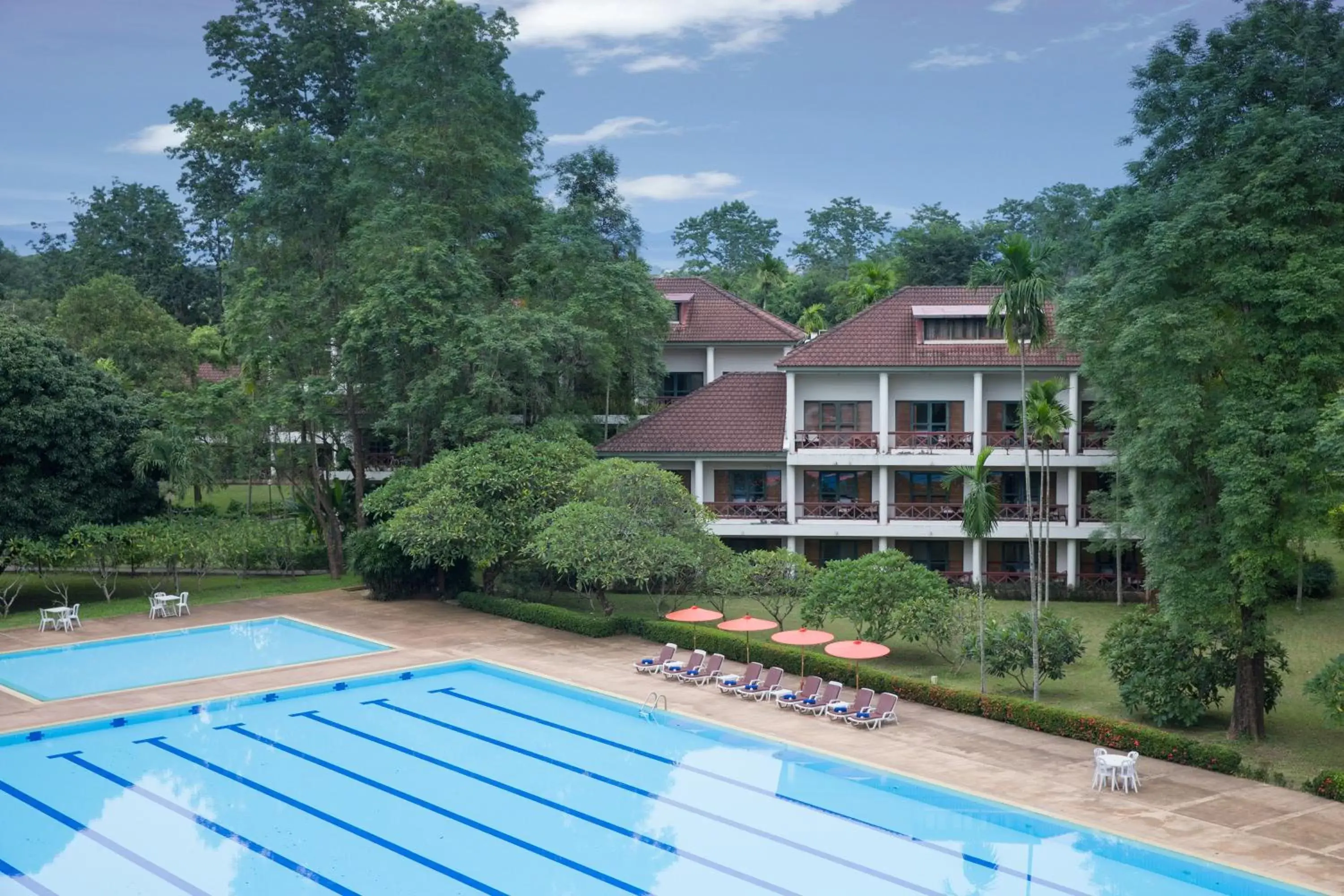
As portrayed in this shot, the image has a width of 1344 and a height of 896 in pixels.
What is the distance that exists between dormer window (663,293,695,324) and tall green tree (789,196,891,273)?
199ft

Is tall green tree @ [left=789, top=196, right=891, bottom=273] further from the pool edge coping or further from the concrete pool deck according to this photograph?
the pool edge coping

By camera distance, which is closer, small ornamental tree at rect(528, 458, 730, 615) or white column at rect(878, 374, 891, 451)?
small ornamental tree at rect(528, 458, 730, 615)

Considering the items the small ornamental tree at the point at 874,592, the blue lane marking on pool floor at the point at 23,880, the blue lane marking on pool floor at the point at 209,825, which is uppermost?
the small ornamental tree at the point at 874,592

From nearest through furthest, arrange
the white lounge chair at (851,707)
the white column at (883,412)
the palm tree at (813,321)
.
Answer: the white lounge chair at (851,707)
the white column at (883,412)
the palm tree at (813,321)

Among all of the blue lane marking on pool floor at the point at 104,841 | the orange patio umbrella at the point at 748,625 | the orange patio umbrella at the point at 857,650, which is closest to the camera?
the blue lane marking on pool floor at the point at 104,841

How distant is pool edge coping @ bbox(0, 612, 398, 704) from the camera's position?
24938mm

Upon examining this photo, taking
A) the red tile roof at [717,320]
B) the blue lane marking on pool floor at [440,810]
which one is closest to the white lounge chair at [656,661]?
the blue lane marking on pool floor at [440,810]

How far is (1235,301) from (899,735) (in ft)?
31.9

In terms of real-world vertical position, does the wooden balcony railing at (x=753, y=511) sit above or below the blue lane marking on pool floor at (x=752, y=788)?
above

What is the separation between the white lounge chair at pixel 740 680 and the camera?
2617 centimetres

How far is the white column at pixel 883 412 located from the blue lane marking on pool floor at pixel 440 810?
69.9ft

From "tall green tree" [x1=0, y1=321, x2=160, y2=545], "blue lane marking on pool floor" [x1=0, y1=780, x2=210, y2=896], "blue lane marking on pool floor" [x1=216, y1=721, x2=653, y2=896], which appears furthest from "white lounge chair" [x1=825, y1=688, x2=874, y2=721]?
"tall green tree" [x1=0, y1=321, x2=160, y2=545]

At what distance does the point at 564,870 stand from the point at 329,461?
95.5 ft

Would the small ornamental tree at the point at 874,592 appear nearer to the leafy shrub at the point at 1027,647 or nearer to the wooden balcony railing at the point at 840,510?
the leafy shrub at the point at 1027,647
